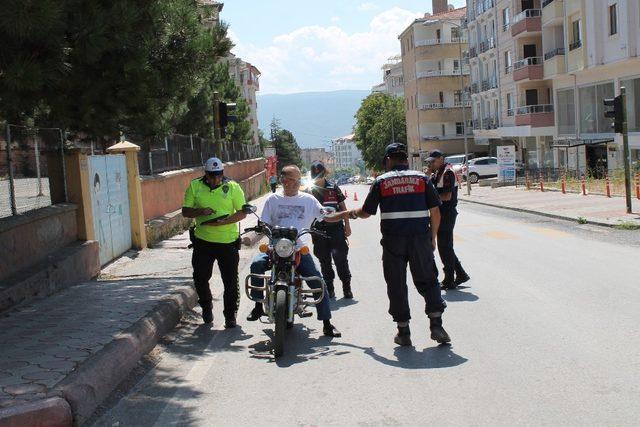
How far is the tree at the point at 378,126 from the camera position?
314 feet

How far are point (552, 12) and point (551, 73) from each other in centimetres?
325

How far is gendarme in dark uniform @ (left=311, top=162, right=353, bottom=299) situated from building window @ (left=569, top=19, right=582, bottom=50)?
104 ft

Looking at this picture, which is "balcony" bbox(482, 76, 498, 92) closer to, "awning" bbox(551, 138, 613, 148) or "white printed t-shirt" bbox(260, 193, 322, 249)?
"awning" bbox(551, 138, 613, 148)

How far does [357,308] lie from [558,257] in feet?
17.8

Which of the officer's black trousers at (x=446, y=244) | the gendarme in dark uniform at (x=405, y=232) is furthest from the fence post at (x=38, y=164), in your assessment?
the gendarme in dark uniform at (x=405, y=232)

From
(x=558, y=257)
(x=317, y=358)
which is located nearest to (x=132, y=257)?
(x=558, y=257)

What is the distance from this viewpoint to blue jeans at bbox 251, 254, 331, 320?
25.0 feet

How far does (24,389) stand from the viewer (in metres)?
5.45

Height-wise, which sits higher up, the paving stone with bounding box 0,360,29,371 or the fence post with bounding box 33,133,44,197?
the fence post with bounding box 33,133,44,197

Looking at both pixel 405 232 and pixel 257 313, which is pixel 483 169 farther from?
pixel 405 232

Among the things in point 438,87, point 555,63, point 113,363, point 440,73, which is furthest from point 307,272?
point 440,73

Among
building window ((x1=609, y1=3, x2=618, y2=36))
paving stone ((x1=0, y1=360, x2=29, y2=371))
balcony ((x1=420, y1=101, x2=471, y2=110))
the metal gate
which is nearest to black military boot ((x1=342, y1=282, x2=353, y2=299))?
paving stone ((x1=0, y1=360, x2=29, y2=371))

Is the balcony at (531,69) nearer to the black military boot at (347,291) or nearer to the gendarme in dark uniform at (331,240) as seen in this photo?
the gendarme in dark uniform at (331,240)

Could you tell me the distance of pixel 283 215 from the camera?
7.73 metres
